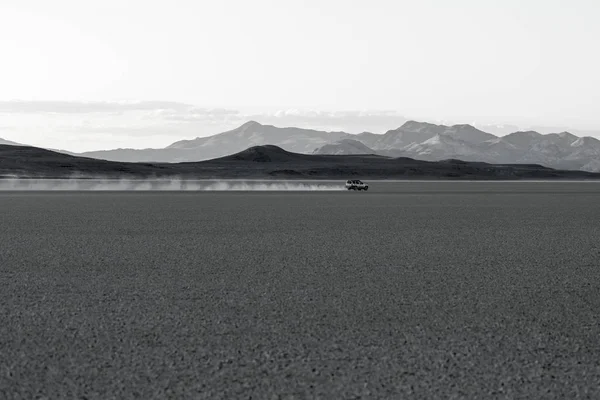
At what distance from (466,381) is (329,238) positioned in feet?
55.4

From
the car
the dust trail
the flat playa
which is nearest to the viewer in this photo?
the flat playa

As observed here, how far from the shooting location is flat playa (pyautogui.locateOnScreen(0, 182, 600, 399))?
8.49m

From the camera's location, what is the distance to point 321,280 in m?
15.8

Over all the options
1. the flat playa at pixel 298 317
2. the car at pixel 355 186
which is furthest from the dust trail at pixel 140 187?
the flat playa at pixel 298 317

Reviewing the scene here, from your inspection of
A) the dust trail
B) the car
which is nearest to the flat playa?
the dust trail

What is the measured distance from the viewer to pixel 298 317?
11.9 m

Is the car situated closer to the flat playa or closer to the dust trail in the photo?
the dust trail

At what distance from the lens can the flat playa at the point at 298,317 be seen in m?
8.49

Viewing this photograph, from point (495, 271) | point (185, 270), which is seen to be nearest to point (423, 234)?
point (495, 271)

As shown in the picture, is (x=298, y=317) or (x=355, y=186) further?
(x=355, y=186)

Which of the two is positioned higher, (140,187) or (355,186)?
(355,186)

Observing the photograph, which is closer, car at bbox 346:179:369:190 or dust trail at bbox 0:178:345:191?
dust trail at bbox 0:178:345:191

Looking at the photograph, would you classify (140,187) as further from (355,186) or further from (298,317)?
(298,317)

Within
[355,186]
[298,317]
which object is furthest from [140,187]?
[298,317]
